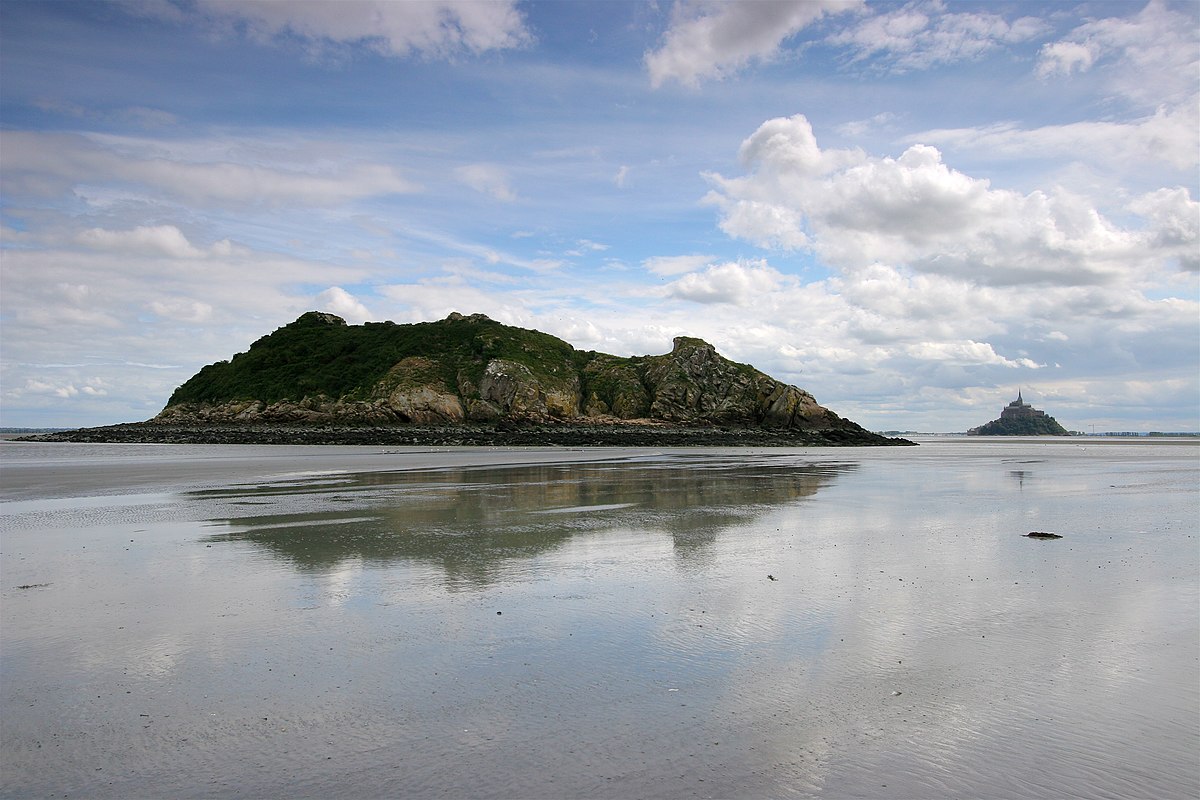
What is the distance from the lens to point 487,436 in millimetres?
83750

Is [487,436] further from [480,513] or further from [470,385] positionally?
[480,513]

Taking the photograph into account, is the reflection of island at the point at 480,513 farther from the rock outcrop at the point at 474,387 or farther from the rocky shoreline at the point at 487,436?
the rock outcrop at the point at 474,387

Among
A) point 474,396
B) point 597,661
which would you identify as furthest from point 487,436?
point 597,661

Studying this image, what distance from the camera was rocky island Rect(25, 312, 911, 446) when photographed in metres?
86.5

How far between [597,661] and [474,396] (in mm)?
96299

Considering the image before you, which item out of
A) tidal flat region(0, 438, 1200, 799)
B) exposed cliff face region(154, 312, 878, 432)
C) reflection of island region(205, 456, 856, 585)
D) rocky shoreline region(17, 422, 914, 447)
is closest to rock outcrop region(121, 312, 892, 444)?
exposed cliff face region(154, 312, 878, 432)

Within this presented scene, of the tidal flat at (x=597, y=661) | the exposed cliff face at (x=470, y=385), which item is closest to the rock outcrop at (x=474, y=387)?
the exposed cliff face at (x=470, y=385)

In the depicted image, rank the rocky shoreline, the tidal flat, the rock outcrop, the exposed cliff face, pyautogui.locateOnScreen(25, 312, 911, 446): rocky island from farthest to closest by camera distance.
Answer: the exposed cliff face → the rock outcrop → pyautogui.locateOnScreen(25, 312, 911, 446): rocky island → the rocky shoreline → the tidal flat

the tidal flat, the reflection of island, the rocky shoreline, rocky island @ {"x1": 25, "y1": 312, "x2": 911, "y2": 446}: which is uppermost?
rocky island @ {"x1": 25, "y1": 312, "x2": 911, "y2": 446}

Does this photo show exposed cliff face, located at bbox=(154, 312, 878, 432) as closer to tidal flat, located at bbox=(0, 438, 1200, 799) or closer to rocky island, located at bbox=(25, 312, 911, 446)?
rocky island, located at bbox=(25, 312, 911, 446)

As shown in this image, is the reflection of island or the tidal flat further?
the reflection of island

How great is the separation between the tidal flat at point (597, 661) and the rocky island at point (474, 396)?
66918mm

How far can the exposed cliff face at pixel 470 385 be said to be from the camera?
9744cm

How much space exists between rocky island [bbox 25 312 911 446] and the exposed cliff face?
0.20 meters
